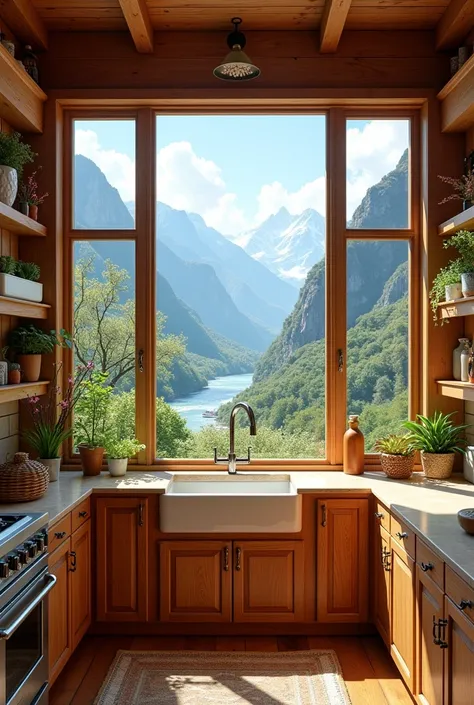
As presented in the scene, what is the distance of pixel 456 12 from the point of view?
11.3 feet

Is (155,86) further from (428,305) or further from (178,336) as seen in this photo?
(428,305)

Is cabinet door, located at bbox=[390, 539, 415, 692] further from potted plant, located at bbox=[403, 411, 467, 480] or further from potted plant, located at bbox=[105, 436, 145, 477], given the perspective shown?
potted plant, located at bbox=[105, 436, 145, 477]

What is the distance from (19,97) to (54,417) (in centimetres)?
185

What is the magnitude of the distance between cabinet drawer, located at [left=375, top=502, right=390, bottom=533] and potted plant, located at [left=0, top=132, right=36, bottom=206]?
248cm

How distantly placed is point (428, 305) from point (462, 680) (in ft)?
7.43

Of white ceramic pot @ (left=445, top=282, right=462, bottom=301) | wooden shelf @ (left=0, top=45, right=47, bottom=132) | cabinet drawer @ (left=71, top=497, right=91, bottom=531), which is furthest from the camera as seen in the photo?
white ceramic pot @ (left=445, top=282, right=462, bottom=301)

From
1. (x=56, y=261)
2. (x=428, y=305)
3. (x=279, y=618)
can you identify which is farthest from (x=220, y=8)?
(x=279, y=618)

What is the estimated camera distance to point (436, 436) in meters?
3.62

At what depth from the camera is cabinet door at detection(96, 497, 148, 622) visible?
11.1 feet

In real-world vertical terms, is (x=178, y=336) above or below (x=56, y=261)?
below

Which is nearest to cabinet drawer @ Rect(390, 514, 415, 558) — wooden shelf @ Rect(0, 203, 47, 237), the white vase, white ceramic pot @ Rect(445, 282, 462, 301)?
white ceramic pot @ Rect(445, 282, 462, 301)

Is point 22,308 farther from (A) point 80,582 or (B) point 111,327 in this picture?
(A) point 80,582

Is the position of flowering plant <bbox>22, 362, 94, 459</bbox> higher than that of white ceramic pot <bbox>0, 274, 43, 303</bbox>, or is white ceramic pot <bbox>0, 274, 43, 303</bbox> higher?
white ceramic pot <bbox>0, 274, 43, 303</bbox>

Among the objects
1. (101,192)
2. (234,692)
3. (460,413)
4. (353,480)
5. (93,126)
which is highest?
(93,126)
